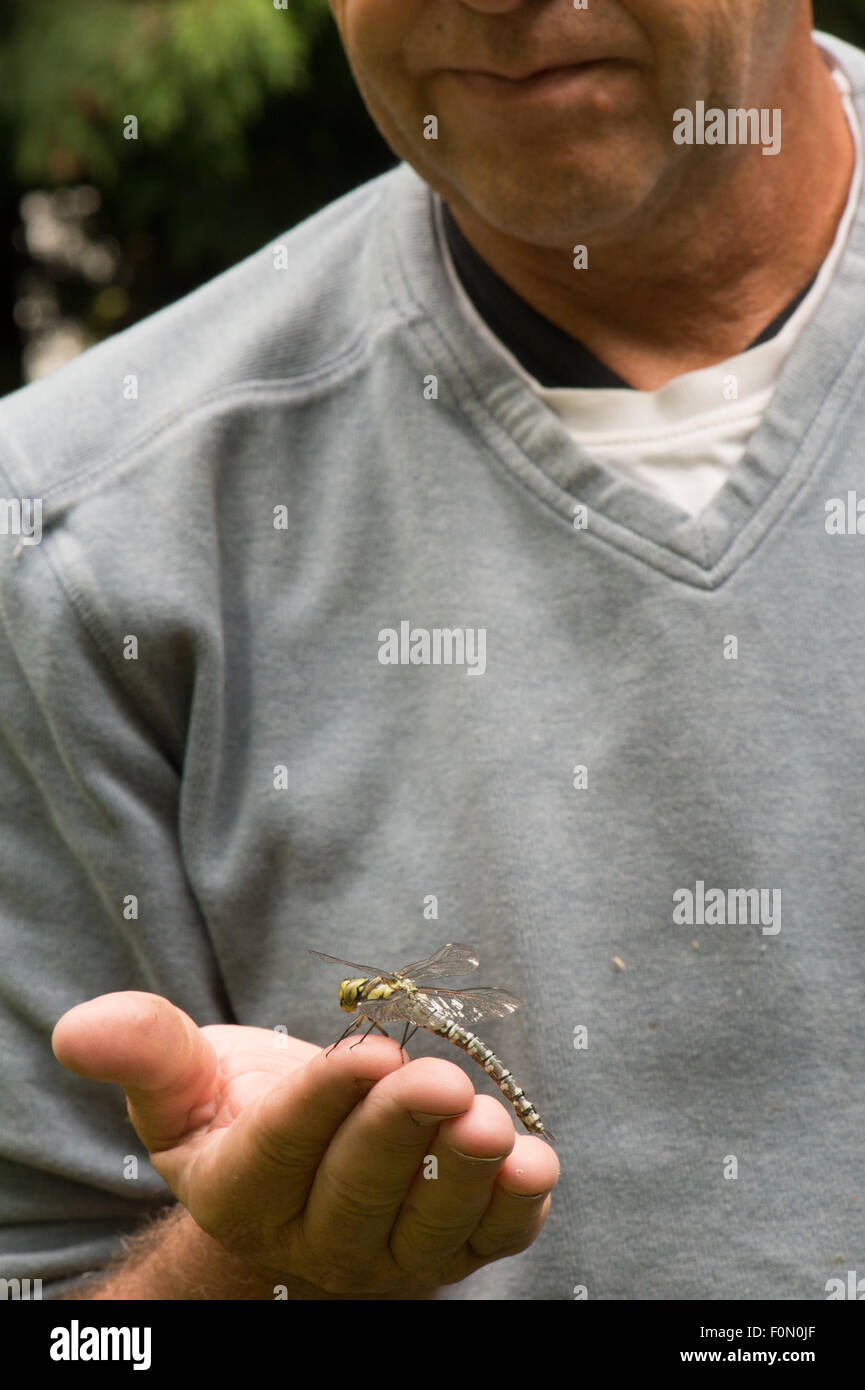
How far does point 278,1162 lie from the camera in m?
1.22

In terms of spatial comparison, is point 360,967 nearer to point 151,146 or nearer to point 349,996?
point 349,996

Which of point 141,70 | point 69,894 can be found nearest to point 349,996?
point 69,894

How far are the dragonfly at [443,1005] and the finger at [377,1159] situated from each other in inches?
8.6

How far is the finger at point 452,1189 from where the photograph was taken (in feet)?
3.76

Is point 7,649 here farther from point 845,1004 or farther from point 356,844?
point 845,1004

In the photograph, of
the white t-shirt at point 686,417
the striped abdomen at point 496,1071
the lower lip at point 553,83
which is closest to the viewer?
the striped abdomen at point 496,1071

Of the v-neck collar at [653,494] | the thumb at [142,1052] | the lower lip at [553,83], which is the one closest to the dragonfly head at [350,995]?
the thumb at [142,1052]

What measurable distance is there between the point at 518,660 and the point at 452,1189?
26.6 inches

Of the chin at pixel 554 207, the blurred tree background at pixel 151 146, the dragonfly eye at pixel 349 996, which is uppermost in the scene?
the blurred tree background at pixel 151 146

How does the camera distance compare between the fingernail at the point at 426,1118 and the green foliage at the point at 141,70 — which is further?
the green foliage at the point at 141,70

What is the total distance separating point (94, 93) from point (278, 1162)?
8.80 ft

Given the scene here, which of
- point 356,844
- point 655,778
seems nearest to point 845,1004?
point 655,778

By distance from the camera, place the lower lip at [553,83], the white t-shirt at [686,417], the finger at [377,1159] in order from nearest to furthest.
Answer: the finger at [377,1159]
the lower lip at [553,83]
the white t-shirt at [686,417]

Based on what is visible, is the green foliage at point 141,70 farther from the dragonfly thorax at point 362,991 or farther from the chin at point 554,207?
the dragonfly thorax at point 362,991
